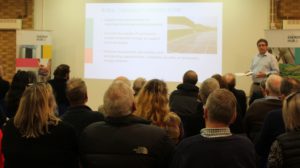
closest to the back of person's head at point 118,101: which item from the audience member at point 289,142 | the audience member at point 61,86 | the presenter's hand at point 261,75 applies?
the audience member at point 289,142

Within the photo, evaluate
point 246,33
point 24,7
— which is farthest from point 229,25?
point 24,7

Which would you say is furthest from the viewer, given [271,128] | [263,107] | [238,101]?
[238,101]

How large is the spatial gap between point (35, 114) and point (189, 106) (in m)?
2.34

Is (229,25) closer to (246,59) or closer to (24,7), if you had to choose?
(246,59)

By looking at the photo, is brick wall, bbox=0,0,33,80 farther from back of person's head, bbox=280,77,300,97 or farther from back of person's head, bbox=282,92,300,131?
back of person's head, bbox=282,92,300,131

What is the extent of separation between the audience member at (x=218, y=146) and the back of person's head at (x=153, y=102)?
34.0 inches

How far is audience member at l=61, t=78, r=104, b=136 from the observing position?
3070mm

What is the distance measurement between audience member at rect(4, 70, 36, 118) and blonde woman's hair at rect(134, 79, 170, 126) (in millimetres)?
1523

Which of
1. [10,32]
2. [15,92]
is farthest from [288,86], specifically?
[10,32]

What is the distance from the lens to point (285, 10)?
8.14m

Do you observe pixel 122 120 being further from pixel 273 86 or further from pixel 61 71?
pixel 61 71

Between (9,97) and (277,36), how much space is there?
17.3 ft

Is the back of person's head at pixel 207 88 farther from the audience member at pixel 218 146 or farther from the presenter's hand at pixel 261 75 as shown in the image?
the presenter's hand at pixel 261 75

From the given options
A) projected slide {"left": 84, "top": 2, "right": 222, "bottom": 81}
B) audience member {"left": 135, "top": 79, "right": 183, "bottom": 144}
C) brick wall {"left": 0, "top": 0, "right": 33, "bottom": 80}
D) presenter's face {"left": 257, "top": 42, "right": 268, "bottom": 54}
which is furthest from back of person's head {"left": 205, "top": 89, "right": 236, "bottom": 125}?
brick wall {"left": 0, "top": 0, "right": 33, "bottom": 80}
